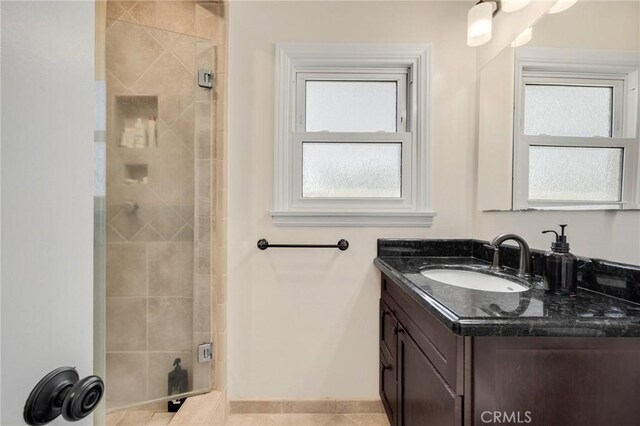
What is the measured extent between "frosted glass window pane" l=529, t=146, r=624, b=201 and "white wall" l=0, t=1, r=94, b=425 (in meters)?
1.33

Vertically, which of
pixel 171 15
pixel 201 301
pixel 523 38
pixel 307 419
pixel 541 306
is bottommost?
pixel 307 419

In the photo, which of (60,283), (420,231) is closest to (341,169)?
(420,231)

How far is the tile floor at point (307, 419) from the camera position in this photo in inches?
58.5

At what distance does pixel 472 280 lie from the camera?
123cm

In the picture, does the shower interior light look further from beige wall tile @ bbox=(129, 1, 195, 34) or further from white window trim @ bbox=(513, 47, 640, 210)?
beige wall tile @ bbox=(129, 1, 195, 34)

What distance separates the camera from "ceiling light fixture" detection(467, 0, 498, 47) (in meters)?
1.36

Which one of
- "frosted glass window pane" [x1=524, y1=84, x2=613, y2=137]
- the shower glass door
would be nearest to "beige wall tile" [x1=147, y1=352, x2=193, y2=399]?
the shower glass door

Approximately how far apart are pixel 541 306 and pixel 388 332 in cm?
76

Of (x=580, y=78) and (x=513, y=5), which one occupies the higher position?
(x=513, y=5)

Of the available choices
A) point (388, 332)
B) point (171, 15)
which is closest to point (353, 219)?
point (388, 332)

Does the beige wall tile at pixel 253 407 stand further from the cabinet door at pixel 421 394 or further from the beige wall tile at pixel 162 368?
the cabinet door at pixel 421 394

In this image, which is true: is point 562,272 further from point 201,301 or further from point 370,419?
point 201,301

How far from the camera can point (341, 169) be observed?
5.28 ft

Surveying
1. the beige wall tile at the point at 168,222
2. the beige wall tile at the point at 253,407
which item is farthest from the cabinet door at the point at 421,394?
the beige wall tile at the point at 168,222
